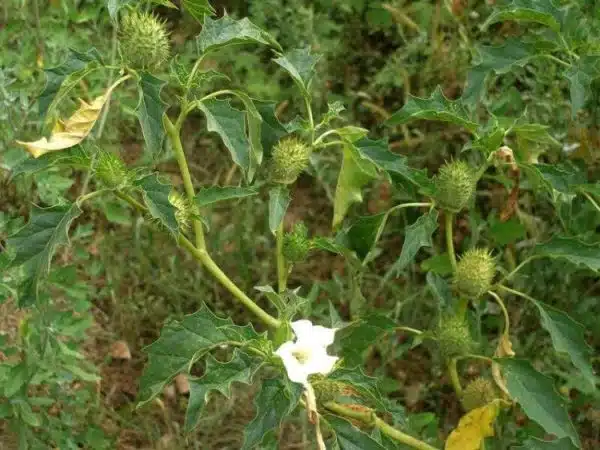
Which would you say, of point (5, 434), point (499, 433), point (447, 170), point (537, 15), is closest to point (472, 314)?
point (499, 433)

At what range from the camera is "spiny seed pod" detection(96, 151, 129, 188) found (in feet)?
5.00

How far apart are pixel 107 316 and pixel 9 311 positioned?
0.27m

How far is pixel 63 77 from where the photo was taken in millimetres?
1456

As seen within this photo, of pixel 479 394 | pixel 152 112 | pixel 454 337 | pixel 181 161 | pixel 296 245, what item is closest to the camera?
pixel 152 112

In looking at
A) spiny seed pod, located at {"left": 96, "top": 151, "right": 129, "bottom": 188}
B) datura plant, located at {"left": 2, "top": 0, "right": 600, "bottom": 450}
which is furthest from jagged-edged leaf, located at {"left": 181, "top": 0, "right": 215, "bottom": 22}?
spiny seed pod, located at {"left": 96, "top": 151, "right": 129, "bottom": 188}

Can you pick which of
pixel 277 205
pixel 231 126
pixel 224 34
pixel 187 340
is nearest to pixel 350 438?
pixel 187 340

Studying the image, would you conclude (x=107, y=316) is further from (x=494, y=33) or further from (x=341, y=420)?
(x=494, y=33)

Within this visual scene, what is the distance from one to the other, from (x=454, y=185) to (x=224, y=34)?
54 cm

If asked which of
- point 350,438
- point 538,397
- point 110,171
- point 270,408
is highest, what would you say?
point 110,171

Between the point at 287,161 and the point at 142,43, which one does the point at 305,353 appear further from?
the point at 142,43

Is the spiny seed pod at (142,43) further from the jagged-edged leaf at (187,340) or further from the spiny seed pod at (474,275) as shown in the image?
the spiny seed pod at (474,275)

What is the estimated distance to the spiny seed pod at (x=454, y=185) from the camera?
1780 millimetres

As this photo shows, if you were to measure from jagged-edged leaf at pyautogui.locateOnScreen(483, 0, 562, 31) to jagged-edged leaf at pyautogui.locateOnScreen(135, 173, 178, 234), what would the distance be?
0.77 metres

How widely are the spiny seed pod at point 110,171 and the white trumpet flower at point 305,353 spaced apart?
38 cm
